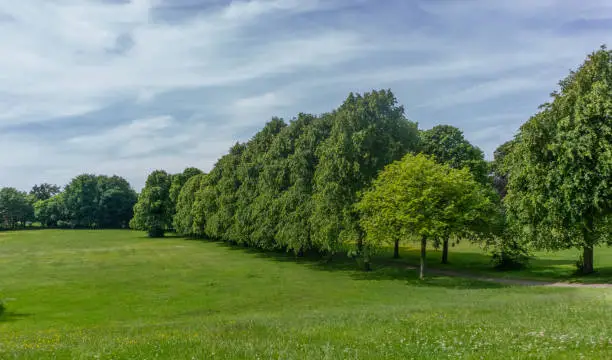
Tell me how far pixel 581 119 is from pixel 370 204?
2064cm

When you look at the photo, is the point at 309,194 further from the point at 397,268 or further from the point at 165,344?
the point at 165,344

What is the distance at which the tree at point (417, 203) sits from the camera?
138 feet

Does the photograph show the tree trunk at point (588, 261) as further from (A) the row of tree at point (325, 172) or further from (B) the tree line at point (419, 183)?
(A) the row of tree at point (325, 172)

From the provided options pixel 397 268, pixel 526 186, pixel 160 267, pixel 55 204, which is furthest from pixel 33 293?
pixel 55 204

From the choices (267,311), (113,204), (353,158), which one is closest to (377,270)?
(353,158)

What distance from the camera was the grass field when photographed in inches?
445

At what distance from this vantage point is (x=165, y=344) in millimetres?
13047

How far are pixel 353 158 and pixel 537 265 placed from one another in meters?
26.6

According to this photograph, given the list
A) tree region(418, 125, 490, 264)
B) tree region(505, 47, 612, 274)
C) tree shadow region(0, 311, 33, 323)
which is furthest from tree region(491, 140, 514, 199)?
tree shadow region(0, 311, 33, 323)

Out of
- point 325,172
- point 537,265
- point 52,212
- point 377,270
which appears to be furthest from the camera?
point 52,212

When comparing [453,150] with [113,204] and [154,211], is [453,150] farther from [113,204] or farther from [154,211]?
[113,204]

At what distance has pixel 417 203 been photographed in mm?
42250

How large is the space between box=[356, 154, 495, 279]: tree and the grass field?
535cm

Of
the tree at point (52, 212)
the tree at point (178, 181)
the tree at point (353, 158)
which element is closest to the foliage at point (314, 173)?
the tree at point (353, 158)
